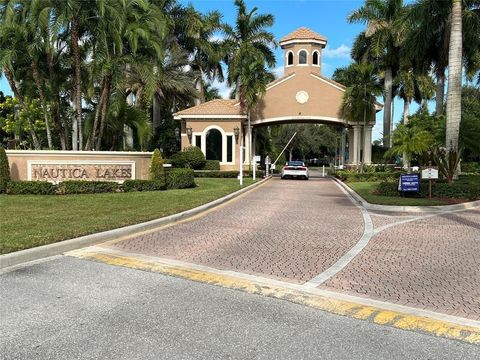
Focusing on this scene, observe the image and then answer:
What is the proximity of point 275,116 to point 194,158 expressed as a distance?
7.20m

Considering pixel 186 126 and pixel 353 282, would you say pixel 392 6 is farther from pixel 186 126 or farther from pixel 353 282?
pixel 353 282

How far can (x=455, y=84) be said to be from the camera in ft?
62.5

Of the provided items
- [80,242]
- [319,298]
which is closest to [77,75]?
[80,242]

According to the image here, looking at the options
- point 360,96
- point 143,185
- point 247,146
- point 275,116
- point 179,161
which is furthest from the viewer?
point 247,146

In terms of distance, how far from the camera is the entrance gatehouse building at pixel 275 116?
1356 inches

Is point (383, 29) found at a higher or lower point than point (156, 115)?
higher

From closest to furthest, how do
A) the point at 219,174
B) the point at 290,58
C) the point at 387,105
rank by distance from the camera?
1. the point at 219,174
2. the point at 387,105
3. the point at 290,58

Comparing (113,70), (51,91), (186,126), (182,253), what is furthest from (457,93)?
(186,126)

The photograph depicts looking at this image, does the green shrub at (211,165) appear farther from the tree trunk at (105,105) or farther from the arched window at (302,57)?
the tree trunk at (105,105)

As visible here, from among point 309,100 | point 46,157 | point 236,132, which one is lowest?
point 46,157

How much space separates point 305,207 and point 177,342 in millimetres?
10808

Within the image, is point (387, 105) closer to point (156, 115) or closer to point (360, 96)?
point (360, 96)

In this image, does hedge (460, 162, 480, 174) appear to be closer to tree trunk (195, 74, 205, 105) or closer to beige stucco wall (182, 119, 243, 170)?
beige stucco wall (182, 119, 243, 170)

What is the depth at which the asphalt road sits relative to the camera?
400 centimetres
